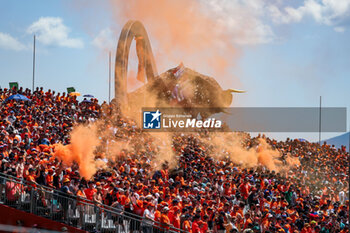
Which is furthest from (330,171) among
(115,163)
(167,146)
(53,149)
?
(53,149)

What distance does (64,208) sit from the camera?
1120 centimetres

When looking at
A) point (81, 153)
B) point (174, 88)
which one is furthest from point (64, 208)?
point (174, 88)

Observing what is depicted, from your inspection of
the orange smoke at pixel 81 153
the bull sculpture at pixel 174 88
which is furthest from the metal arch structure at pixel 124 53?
the orange smoke at pixel 81 153

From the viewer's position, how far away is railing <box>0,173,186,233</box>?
1091 cm

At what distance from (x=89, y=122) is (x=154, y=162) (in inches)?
207

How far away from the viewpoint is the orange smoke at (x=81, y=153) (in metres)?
14.8

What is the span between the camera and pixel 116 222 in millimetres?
10875

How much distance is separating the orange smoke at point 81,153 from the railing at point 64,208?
2921 mm

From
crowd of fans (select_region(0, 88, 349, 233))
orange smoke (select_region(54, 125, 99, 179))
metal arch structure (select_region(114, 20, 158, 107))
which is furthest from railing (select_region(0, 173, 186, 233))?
metal arch structure (select_region(114, 20, 158, 107))

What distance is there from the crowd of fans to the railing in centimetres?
18

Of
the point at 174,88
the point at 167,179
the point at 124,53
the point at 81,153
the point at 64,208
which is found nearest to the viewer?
the point at 64,208

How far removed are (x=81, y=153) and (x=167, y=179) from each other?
9.62 ft

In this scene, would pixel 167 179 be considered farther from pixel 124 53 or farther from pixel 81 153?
pixel 124 53

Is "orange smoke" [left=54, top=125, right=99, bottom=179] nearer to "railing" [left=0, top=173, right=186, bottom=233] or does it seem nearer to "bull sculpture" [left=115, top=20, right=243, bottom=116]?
"railing" [left=0, top=173, right=186, bottom=233]
